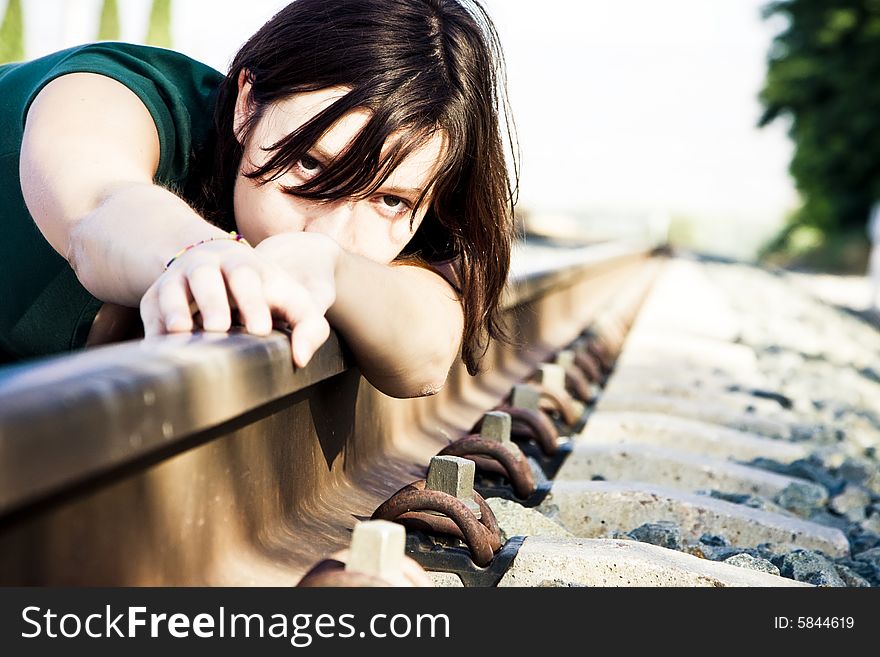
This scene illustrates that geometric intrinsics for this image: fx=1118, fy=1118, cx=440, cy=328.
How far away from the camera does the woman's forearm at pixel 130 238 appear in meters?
1.43

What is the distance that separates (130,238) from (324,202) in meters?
0.46

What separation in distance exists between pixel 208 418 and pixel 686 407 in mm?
2712

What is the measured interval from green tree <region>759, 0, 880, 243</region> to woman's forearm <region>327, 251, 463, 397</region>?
32428mm

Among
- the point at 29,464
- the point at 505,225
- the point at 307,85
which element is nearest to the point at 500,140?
the point at 505,225

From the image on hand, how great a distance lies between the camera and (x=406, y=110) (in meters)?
1.91

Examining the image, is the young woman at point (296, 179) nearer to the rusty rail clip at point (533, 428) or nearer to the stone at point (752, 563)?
the rusty rail clip at point (533, 428)

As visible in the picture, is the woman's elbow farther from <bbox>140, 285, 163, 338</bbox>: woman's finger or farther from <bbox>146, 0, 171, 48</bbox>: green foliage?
<bbox>146, 0, 171, 48</bbox>: green foliage

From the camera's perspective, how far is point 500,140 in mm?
2219

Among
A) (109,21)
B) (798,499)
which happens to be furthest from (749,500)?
(109,21)

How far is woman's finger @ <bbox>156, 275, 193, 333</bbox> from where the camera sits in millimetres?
1287

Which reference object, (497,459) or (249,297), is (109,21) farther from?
(249,297)

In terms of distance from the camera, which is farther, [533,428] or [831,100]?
[831,100]

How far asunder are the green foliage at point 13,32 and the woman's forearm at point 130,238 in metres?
8.01
